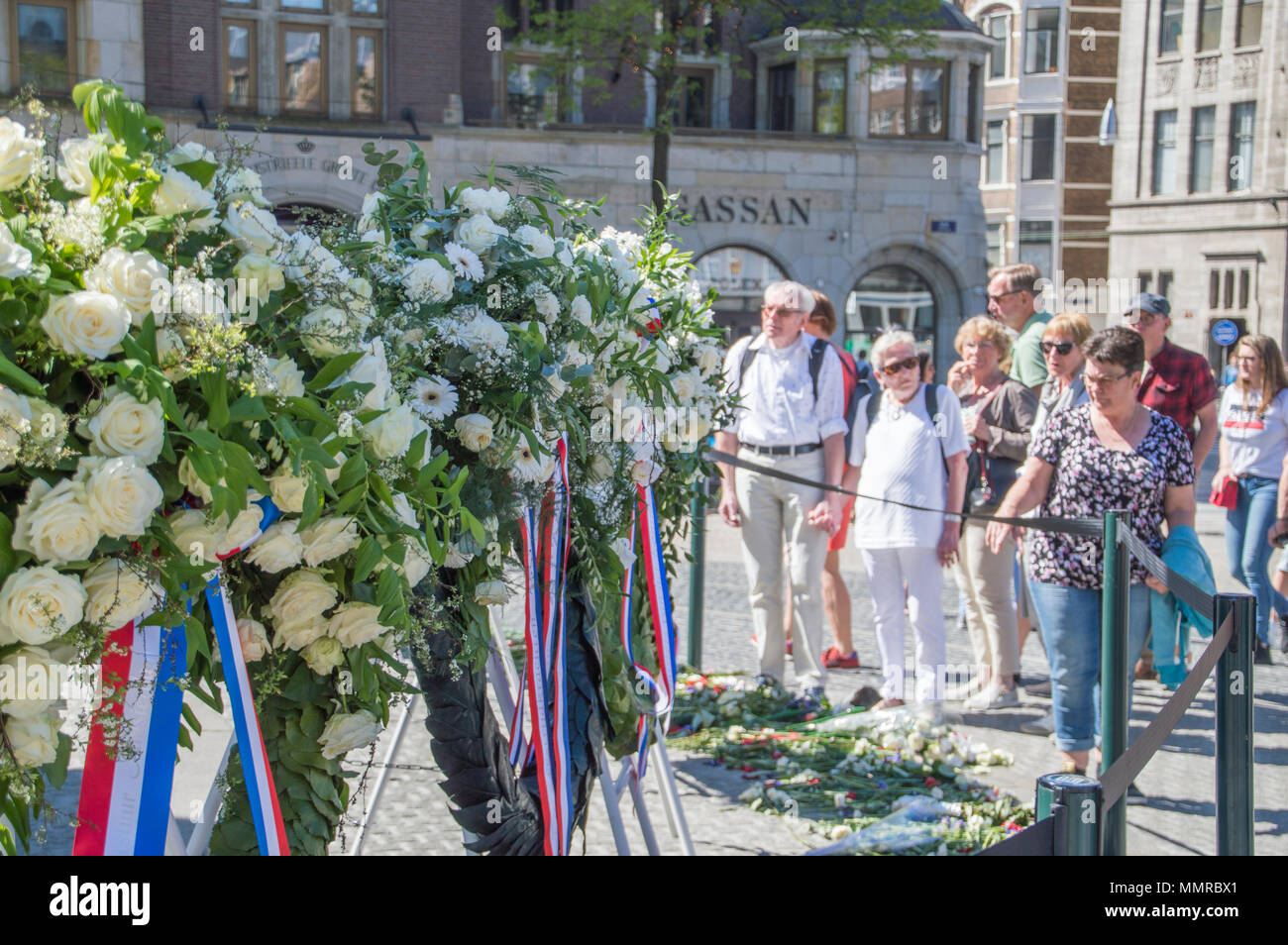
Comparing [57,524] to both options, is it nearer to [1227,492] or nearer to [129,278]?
[129,278]

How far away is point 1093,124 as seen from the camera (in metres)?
41.5

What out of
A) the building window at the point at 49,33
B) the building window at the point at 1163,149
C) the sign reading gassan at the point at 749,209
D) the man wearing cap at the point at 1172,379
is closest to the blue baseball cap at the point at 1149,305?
the man wearing cap at the point at 1172,379

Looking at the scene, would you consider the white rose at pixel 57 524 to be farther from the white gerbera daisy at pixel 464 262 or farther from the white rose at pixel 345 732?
the white gerbera daisy at pixel 464 262

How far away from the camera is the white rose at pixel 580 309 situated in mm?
3248

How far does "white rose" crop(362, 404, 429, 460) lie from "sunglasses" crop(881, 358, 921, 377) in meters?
4.07

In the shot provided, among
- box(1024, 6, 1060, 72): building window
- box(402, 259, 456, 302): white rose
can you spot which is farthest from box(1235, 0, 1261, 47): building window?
box(402, 259, 456, 302): white rose

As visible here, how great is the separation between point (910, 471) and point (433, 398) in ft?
12.2

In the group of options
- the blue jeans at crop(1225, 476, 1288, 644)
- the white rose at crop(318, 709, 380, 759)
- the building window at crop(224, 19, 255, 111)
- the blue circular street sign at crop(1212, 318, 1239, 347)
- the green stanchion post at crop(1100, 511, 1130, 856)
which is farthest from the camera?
the blue circular street sign at crop(1212, 318, 1239, 347)

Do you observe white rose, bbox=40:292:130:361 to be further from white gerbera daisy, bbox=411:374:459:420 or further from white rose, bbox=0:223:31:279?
white gerbera daisy, bbox=411:374:459:420

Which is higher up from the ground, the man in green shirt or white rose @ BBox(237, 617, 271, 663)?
the man in green shirt

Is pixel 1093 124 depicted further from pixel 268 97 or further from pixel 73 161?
pixel 73 161

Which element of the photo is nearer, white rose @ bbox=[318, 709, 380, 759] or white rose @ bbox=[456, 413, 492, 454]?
white rose @ bbox=[318, 709, 380, 759]

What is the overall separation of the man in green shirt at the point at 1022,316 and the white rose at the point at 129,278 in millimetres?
5882

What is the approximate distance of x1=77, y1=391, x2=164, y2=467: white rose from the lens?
6.33 ft
